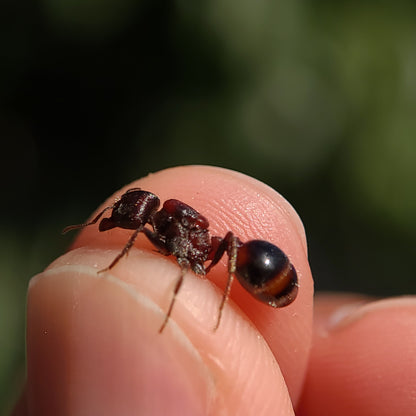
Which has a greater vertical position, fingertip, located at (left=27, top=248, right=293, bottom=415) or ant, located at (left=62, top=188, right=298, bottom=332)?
ant, located at (left=62, top=188, right=298, bottom=332)

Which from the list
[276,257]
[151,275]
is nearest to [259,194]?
[276,257]

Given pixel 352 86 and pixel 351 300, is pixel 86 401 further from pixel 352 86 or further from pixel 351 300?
pixel 352 86

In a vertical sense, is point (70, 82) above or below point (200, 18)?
below

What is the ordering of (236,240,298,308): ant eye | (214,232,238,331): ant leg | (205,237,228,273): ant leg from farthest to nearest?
(205,237,228,273): ant leg < (236,240,298,308): ant eye < (214,232,238,331): ant leg

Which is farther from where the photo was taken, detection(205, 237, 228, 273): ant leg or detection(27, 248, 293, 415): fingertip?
detection(205, 237, 228, 273): ant leg

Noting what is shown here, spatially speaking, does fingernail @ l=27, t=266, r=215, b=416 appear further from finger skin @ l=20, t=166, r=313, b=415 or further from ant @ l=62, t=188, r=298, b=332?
ant @ l=62, t=188, r=298, b=332

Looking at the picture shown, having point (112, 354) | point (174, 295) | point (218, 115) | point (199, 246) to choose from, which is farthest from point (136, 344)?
point (218, 115)

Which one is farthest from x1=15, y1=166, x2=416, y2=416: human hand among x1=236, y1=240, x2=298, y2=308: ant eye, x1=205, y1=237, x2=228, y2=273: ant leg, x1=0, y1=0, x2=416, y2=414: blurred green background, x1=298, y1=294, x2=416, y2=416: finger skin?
x1=0, y1=0, x2=416, y2=414: blurred green background

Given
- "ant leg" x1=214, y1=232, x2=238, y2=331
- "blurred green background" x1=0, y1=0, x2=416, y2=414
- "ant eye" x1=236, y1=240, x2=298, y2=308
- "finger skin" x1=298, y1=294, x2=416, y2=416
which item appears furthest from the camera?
"blurred green background" x1=0, y1=0, x2=416, y2=414
